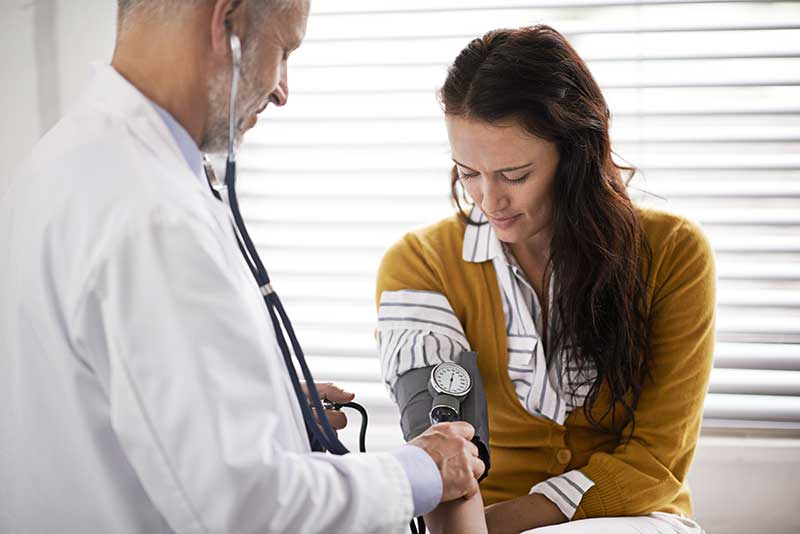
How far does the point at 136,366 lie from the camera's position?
87cm

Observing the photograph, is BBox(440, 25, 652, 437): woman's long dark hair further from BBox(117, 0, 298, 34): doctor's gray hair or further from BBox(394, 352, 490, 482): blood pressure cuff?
BBox(117, 0, 298, 34): doctor's gray hair

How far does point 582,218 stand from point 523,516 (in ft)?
1.94

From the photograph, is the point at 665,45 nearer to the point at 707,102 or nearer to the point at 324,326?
the point at 707,102

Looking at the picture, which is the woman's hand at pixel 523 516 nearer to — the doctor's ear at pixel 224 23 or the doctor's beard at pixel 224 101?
the doctor's beard at pixel 224 101

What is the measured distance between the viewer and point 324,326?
2.16 metres

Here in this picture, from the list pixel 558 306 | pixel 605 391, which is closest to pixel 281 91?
pixel 558 306

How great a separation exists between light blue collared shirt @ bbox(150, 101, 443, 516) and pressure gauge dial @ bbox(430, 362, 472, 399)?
28cm

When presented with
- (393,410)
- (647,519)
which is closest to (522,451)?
(647,519)

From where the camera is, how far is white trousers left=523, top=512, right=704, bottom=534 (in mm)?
1459

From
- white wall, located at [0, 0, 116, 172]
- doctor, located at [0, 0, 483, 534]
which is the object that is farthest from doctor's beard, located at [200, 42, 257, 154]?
white wall, located at [0, 0, 116, 172]

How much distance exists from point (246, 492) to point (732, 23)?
5.49ft

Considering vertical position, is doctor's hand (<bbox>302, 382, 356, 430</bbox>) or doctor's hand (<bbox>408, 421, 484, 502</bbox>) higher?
doctor's hand (<bbox>408, 421, 484, 502</bbox>)

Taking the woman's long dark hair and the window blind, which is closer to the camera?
the woman's long dark hair

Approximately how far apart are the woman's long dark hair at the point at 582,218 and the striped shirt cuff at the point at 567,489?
5.1 inches
